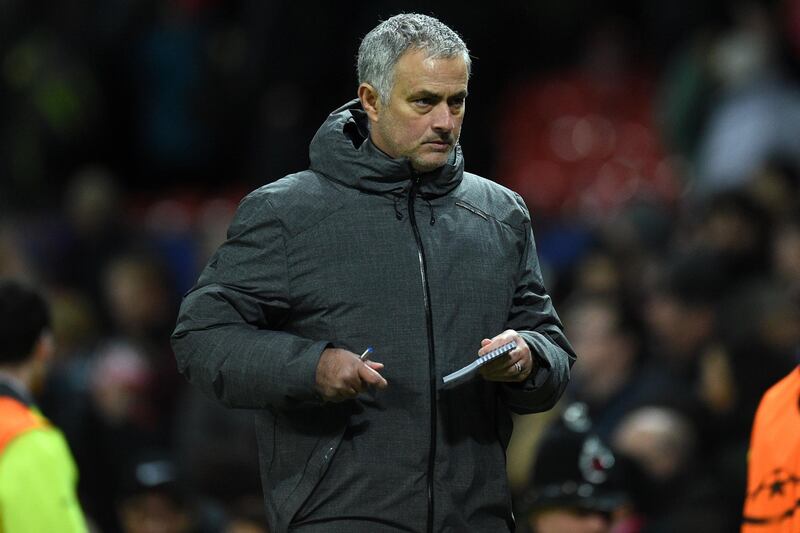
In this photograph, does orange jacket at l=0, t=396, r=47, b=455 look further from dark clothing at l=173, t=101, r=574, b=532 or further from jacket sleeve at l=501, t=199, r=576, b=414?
jacket sleeve at l=501, t=199, r=576, b=414

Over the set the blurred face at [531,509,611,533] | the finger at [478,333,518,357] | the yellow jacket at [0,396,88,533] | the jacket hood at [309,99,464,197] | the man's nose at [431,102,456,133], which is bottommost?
the blurred face at [531,509,611,533]

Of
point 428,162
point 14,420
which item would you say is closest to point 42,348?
point 14,420

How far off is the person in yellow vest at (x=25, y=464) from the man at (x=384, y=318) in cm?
91

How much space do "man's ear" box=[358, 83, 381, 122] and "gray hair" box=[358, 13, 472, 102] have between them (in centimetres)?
1

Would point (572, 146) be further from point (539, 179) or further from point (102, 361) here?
point (102, 361)

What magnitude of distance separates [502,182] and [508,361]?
643cm

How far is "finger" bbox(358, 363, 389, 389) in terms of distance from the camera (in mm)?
3537

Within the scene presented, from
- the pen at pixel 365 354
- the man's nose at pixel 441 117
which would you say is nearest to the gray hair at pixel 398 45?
the man's nose at pixel 441 117

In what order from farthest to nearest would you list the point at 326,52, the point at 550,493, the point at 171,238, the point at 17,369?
the point at 171,238 < the point at 326,52 < the point at 550,493 < the point at 17,369

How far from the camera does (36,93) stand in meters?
11.5

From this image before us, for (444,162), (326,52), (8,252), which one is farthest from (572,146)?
(444,162)

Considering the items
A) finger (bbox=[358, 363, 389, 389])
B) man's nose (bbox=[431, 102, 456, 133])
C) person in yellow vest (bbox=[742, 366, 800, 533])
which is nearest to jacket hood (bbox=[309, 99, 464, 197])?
man's nose (bbox=[431, 102, 456, 133])

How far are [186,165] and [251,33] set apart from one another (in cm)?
151

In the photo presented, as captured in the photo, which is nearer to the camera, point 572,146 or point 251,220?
point 251,220
